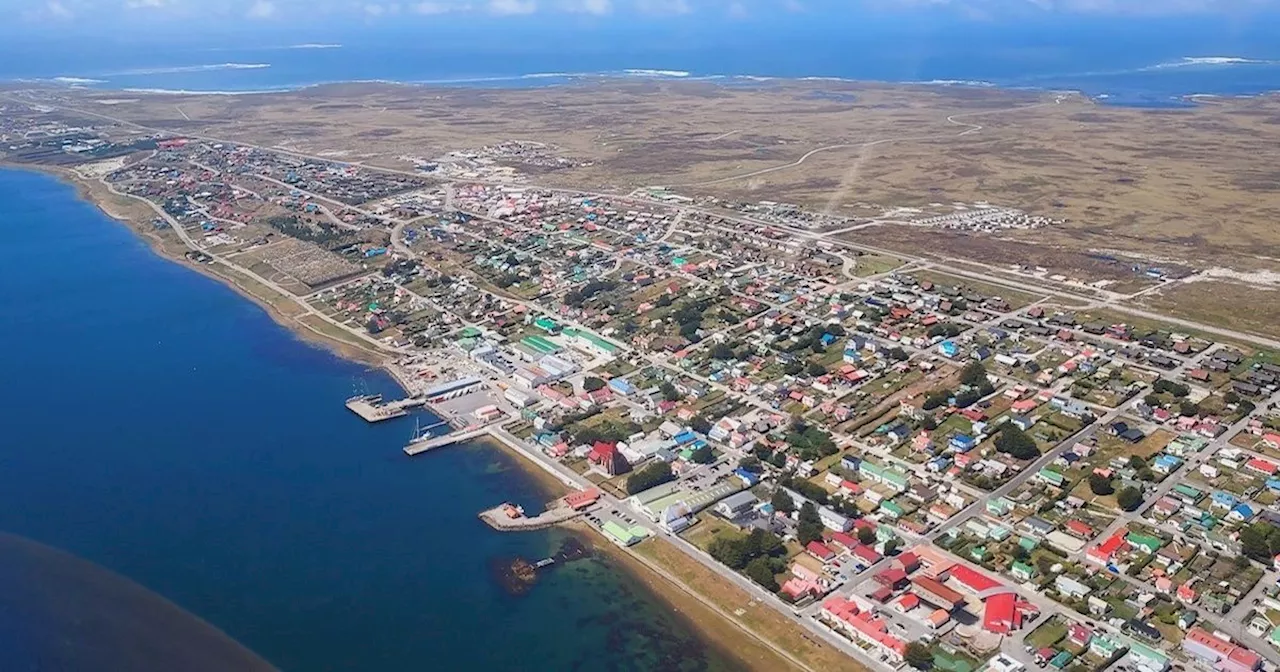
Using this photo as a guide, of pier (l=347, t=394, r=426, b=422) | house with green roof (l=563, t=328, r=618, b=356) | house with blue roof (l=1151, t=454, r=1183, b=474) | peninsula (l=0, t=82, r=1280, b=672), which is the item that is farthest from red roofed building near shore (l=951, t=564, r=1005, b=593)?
pier (l=347, t=394, r=426, b=422)

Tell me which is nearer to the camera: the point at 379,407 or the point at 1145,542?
the point at 1145,542

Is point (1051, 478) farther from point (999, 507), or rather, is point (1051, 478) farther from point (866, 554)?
point (866, 554)

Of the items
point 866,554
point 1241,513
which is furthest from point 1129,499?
point 866,554

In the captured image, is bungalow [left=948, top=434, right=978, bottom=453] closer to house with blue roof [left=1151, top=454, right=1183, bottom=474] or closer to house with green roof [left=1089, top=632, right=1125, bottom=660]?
house with blue roof [left=1151, top=454, right=1183, bottom=474]

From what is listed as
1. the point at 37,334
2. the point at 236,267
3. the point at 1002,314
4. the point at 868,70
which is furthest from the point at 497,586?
the point at 868,70

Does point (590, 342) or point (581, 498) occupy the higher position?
point (590, 342)

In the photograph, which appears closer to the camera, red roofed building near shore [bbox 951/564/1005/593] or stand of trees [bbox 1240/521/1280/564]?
red roofed building near shore [bbox 951/564/1005/593]

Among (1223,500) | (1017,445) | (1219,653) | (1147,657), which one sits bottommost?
(1147,657)

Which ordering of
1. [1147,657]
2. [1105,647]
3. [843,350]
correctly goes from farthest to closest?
[843,350] → [1105,647] → [1147,657]
